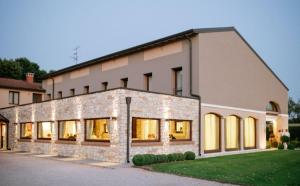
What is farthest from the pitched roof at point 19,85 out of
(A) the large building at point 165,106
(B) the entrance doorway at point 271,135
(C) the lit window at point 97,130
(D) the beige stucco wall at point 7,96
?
(B) the entrance doorway at point 271,135

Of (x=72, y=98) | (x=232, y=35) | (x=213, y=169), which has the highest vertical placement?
(x=232, y=35)

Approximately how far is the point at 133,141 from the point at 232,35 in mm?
11197

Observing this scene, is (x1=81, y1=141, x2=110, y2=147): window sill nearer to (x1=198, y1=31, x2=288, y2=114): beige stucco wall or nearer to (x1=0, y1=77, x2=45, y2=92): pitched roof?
(x1=198, y1=31, x2=288, y2=114): beige stucco wall

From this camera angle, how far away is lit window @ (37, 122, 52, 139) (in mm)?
23203

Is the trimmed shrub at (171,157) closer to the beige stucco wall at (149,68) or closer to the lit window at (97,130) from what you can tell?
the lit window at (97,130)

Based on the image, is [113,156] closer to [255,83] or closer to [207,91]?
[207,91]

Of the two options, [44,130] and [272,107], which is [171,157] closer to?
[44,130]

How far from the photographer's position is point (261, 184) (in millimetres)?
10594

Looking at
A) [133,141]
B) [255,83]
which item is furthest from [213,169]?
[255,83]

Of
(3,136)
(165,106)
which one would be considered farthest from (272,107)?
(3,136)

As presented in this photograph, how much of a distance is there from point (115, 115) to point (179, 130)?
4419 mm

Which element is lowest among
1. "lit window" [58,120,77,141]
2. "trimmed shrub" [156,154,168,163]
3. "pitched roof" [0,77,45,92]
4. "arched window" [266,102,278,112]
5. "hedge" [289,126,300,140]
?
"trimmed shrub" [156,154,168,163]

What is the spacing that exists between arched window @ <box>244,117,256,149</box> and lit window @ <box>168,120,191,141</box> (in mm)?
6560

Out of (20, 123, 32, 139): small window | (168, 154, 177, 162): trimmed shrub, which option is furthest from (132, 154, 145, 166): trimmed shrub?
(20, 123, 32, 139): small window
